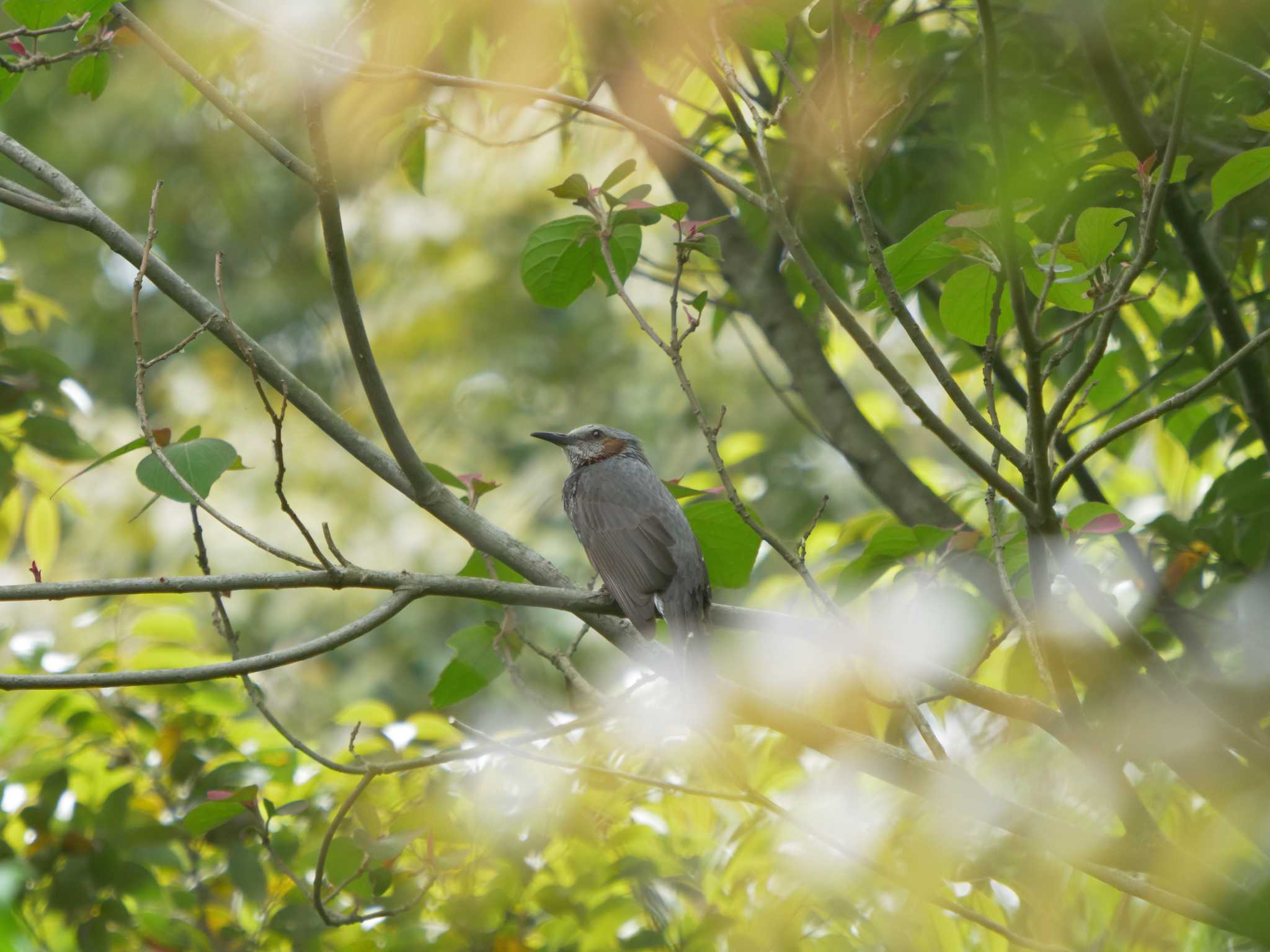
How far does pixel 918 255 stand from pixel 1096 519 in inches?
27.7

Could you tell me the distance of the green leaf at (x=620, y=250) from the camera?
2.53 metres

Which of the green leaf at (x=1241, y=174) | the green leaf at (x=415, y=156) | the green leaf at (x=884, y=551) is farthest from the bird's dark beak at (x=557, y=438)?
the green leaf at (x=1241, y=174)

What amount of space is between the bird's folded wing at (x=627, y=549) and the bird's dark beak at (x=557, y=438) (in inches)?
21.0

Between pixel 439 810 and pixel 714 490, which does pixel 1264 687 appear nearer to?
pixel 714 490

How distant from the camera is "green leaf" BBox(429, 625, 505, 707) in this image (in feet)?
8.87

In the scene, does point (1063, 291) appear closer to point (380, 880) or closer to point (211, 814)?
point (380, 880)

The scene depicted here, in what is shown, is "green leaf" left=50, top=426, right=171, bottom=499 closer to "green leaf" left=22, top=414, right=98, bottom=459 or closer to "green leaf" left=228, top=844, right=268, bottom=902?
"green leaf" left=22, top=414, right=98, bottom=459

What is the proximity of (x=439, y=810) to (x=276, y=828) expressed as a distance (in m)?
0.83

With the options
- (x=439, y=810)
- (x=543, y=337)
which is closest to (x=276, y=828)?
(x=439, y=810)

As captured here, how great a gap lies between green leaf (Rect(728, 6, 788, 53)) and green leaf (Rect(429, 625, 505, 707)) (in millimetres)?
1473

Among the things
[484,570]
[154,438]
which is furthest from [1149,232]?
[154,438]

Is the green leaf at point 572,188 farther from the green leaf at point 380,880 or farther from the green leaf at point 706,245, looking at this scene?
the green leaf at point 380,880

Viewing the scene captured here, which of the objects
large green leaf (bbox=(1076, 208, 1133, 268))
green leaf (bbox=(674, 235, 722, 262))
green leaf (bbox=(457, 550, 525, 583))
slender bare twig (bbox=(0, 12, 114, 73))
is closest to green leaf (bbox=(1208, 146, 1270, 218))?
large green leaf (bbox=(1076, 208, 1133, 268))

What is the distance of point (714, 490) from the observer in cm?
278
